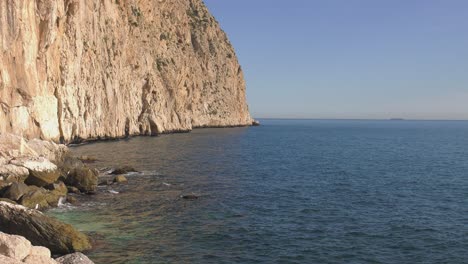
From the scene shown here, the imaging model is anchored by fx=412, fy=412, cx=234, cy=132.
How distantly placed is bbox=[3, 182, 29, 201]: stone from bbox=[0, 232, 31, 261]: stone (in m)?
14.3

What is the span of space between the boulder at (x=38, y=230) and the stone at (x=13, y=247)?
5235mm

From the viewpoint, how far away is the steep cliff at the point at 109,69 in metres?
49.4

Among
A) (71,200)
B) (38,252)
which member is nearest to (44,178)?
(71,200)

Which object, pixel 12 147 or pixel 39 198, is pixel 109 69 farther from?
pixel 39 198

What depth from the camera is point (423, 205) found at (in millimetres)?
30359

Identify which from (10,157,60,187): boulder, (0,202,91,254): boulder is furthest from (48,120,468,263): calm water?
(10,157,60,187): boulder

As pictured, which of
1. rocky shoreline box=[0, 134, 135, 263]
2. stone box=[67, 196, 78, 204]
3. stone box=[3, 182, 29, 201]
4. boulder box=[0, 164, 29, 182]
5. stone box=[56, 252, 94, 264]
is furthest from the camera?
boulder box=[0, 164, 29, 182]

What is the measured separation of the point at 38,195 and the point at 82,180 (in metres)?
5.86

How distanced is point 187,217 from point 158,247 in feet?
19.2

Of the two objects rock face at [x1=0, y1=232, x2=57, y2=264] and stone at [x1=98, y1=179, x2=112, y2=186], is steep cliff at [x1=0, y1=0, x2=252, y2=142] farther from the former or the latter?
rock face at [x1=0, y1=232, x2=57, y2=264]

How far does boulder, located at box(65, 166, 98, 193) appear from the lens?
109 ft

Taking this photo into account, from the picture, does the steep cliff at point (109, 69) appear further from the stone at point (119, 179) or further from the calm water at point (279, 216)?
the stone at point (119, 179)

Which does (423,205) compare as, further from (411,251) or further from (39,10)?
(39,10)

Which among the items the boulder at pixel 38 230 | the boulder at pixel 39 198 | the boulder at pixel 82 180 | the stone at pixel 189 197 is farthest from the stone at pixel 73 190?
the boulder at pixel 38 230
